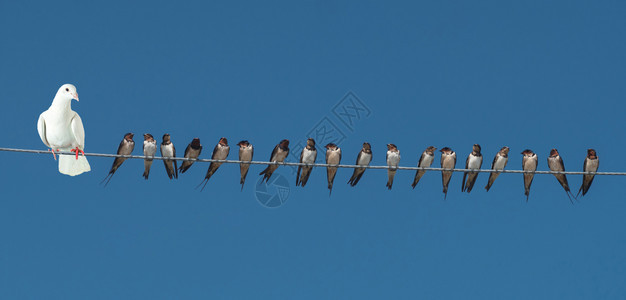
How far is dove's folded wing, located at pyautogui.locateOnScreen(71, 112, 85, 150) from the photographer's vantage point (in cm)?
1388

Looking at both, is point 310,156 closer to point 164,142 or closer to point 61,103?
point 164,142

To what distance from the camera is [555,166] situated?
52.0 ft

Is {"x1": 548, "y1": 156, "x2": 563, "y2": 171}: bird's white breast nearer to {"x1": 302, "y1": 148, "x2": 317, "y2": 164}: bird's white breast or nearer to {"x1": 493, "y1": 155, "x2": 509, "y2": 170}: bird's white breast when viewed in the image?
{"x1": 493, "y1": 155, "x2": 509, "y2": 170}: bird's white breast

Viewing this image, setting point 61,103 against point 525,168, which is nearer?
point 61,103

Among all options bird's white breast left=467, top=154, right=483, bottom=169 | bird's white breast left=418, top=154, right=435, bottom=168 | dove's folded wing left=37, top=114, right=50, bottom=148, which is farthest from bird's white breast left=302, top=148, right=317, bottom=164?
dove's folded wing left=37, top=114, right=50, bottom=148

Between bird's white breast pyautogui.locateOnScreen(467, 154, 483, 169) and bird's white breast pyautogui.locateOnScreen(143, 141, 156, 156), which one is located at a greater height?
bird's white breast pyautogui.locateOnScreen(467, 154, 483, 169)

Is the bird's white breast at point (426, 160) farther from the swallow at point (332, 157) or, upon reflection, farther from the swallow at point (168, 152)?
the swallow at point (168, 152)

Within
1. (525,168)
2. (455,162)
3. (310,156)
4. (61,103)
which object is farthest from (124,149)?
(525,168)

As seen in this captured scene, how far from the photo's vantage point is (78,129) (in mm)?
13898

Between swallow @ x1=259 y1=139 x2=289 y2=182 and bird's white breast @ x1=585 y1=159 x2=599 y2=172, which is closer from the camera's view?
swallow @ x1=259 y1=139 x2=289 y2=182

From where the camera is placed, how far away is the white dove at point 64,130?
13781 mm

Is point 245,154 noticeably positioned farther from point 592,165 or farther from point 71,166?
point 592,165

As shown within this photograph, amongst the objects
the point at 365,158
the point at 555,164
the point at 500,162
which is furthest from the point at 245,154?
the point at 555,164

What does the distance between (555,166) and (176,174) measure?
643 cm
